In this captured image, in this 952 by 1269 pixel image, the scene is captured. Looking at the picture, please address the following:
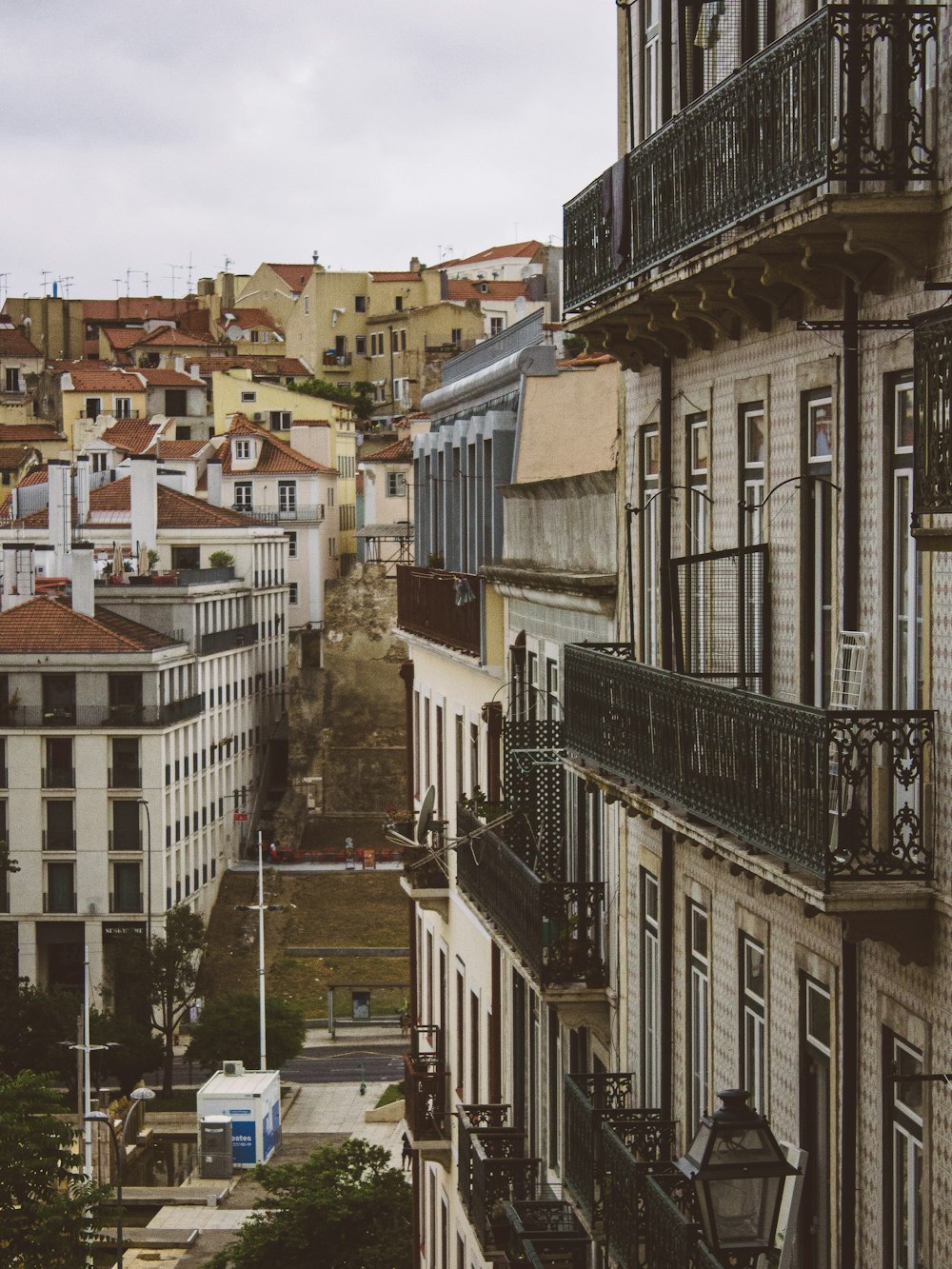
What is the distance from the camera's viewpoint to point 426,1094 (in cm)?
2748

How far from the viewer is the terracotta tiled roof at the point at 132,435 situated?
12550 centimetres

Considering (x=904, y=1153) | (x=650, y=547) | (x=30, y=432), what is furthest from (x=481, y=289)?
(x=904, y=1153)

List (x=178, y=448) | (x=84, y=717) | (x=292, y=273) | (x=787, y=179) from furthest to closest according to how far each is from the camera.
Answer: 1. (x=292, y=273)
2. (x=178, y=448)
3. (x=84, y=717)
4. (x=787, y=179)

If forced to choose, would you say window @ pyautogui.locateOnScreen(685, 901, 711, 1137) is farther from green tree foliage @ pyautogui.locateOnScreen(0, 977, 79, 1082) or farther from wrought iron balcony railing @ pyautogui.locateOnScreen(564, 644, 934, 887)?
green tree foliage @ pyautogui.locateOnScreen(0, 977, 79, 1082)

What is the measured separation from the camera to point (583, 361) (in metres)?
22.5

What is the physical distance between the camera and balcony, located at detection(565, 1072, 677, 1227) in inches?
567

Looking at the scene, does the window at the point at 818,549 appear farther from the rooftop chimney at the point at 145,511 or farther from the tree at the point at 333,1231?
the rooftop chimney at the point at 145,511

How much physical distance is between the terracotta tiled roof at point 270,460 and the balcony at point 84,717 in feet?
122

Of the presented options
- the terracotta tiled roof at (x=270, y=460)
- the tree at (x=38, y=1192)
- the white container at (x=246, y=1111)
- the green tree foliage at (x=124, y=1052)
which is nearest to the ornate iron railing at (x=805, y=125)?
the tree at (x=38, y=1192)

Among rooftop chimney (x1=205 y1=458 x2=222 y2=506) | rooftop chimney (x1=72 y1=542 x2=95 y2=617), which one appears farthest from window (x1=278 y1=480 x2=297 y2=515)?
rooftop chimney (x1=72 y1=542 x2=95 y2=617)

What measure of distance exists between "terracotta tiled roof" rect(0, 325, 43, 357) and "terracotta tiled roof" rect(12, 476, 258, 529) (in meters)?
52.1

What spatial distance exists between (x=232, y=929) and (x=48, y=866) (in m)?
7.49

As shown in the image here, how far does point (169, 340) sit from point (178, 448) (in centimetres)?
3534

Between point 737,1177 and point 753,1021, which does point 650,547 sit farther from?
point 737,1177
